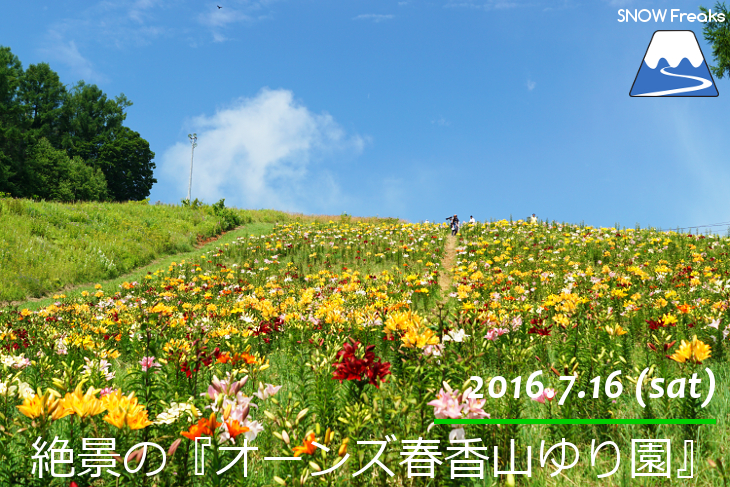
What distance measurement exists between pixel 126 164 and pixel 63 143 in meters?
6.99

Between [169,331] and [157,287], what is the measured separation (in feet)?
23.2

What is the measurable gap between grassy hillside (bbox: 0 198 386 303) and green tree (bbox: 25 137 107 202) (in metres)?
24.1

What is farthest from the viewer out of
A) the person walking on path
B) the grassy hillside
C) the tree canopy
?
the tree canopy

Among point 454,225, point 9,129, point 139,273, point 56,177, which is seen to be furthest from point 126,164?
point 454,225

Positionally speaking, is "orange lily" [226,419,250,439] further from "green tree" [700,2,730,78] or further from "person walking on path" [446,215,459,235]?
"green tree" [700,2,730,78]

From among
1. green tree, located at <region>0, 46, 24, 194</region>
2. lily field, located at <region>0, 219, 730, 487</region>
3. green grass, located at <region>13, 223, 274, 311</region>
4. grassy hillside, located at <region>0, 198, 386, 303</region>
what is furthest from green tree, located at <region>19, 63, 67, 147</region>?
lily field, located at <region>0, 219, 730, 487</region>

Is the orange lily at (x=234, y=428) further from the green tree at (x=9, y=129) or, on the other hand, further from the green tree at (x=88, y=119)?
the green tree at (x=88, y=119)

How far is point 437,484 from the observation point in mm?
2066

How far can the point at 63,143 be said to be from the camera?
5028 cm

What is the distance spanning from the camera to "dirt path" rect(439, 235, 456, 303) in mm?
10813

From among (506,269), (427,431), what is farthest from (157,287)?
(427,431)

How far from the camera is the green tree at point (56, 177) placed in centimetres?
4178

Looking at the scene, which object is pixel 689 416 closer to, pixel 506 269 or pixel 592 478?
pixel 592 478

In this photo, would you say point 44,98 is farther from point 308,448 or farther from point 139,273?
point 308,448
